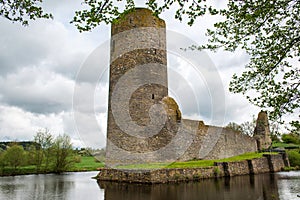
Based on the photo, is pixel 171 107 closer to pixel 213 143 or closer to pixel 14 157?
pixel 213 143

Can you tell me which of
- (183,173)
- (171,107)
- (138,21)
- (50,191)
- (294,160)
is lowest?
(50,191)

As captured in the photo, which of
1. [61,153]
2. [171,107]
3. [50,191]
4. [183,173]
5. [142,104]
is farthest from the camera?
[61,153]

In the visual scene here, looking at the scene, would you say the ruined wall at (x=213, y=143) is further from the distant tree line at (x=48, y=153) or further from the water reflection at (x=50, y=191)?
the distant tree line at (x=48, y=153)

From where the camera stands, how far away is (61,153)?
2975 centimetres

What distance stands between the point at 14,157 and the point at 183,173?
820 inches

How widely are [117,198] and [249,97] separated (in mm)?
5589

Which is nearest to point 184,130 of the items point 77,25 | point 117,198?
point 117,198

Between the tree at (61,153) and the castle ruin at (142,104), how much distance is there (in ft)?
52.3

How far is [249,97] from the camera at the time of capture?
4984 mm

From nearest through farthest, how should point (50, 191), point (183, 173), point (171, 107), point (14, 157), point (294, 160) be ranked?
point (50, 191), point (183, 173), point (171, 107), point (294, 160), point (14, 157)

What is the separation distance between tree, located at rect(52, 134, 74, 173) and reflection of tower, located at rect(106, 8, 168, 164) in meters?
15.9

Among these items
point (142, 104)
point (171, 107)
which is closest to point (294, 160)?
point (171, 107)

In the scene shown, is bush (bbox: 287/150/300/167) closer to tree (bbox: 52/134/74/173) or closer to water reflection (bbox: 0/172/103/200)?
water reflection (bbox: 0/172/103/200)

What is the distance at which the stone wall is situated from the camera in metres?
12.3
